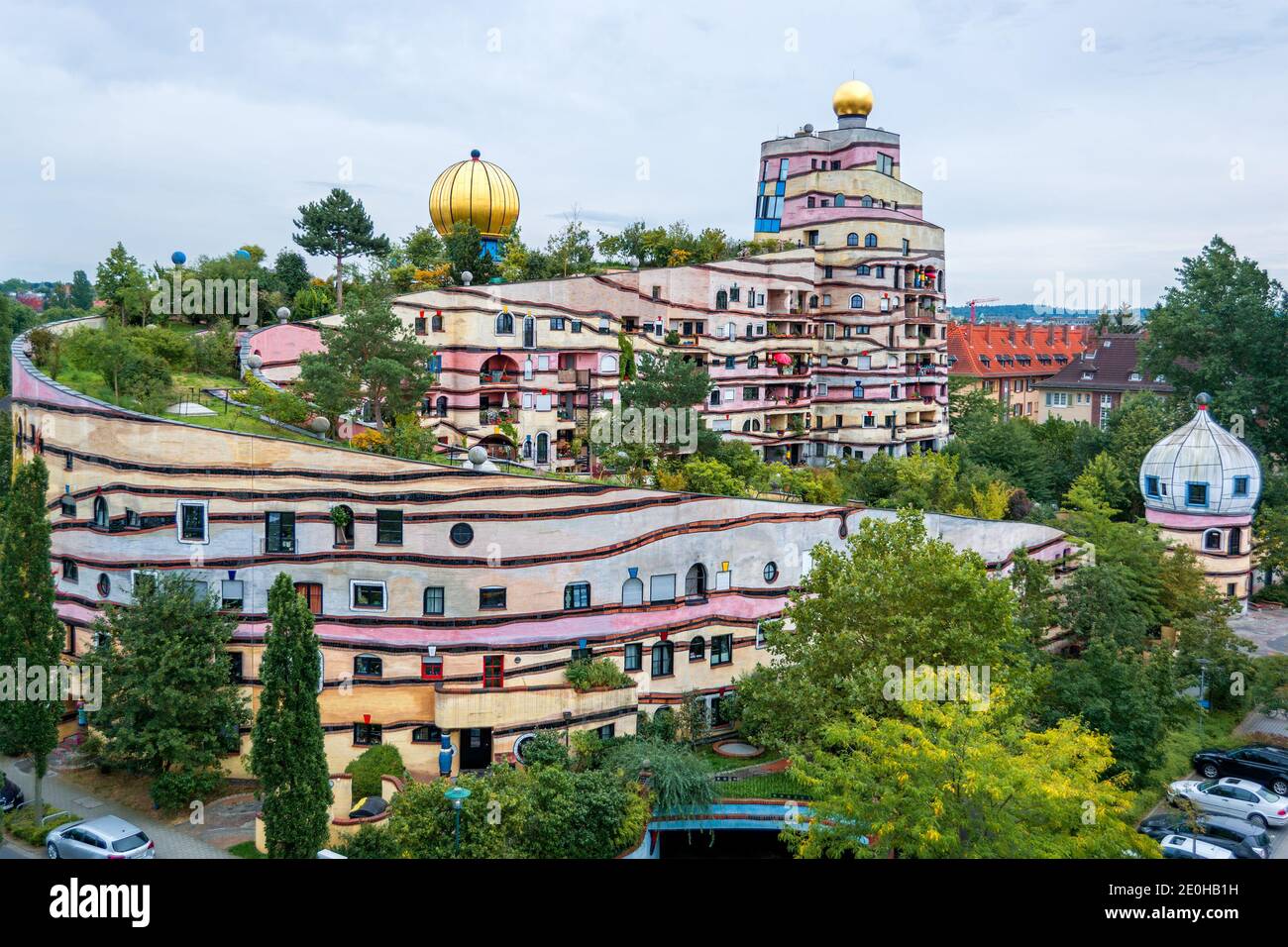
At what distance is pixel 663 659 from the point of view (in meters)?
36.7

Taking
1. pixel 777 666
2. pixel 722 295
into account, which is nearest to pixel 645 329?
pixel 722 295

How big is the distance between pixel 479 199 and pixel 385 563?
102 feet

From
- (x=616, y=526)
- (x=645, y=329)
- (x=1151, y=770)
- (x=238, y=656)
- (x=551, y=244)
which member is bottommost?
(x=1151, y=770)

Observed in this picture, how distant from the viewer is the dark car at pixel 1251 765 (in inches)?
1361

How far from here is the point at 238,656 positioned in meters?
34.2

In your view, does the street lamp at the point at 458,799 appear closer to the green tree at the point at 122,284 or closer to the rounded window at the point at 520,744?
the rounded window at the point at 520,744

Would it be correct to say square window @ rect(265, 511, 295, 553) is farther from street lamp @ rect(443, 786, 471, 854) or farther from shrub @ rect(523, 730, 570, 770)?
street lamp @ rect(443, 786, 471, 854)

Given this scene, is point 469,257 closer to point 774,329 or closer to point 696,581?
point 774,329

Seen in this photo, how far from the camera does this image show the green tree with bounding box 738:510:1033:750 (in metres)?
28.8

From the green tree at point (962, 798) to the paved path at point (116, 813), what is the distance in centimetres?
1638

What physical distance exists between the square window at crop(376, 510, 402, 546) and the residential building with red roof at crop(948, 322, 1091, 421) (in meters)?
72.4

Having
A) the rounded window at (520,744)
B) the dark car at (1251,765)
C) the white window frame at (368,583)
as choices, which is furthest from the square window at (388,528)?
the dark car at (1251,765)
